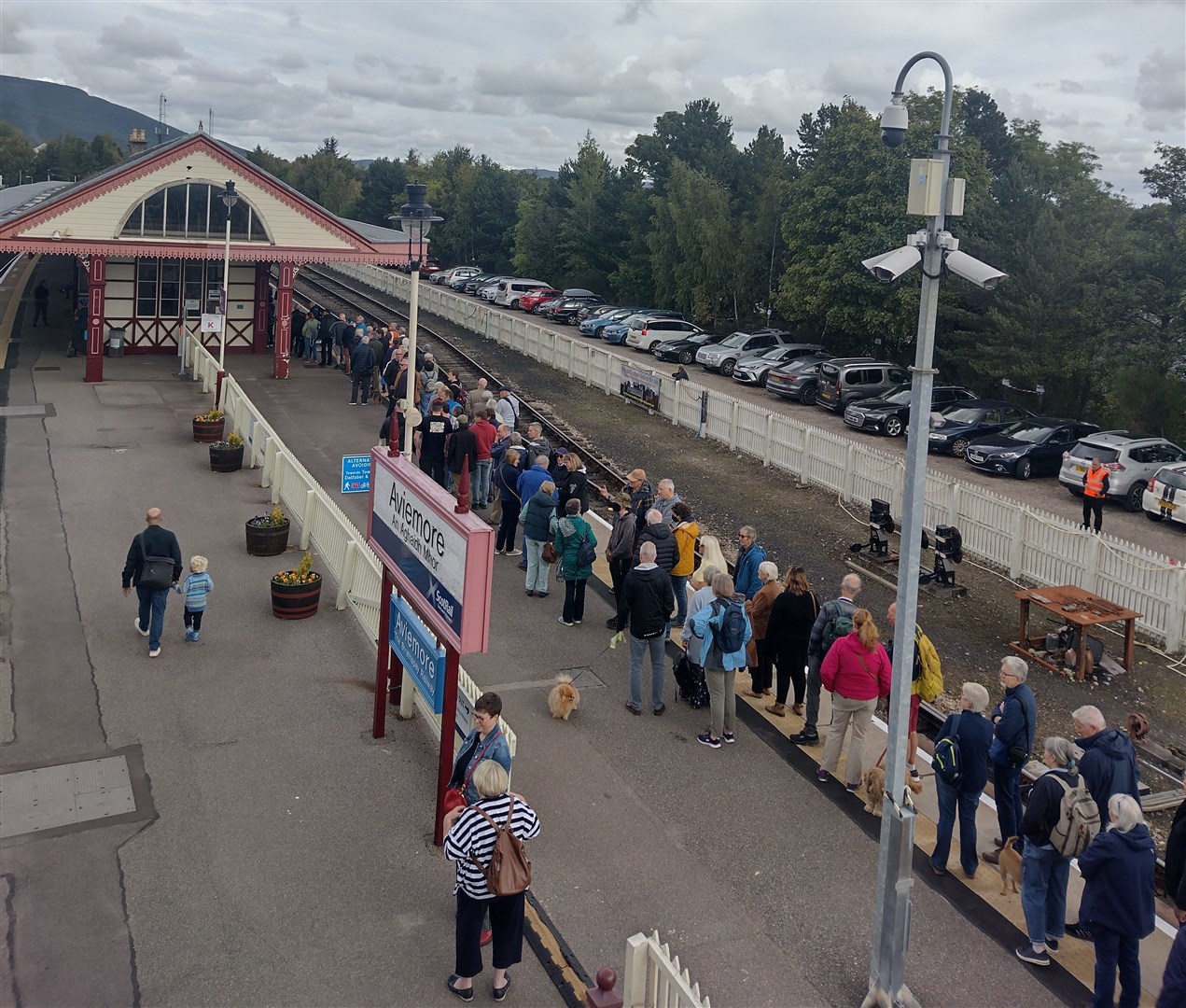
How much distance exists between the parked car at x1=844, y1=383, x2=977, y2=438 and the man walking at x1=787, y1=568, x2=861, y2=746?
62.2 ft

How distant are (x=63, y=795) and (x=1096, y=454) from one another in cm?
2106

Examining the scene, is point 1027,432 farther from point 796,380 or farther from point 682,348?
point 682,348

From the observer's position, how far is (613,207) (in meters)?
65.8

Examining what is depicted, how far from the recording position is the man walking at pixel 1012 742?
28.0 ft

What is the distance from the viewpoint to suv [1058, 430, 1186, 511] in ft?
76.3

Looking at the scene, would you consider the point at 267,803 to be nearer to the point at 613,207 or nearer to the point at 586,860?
the point at 586,860

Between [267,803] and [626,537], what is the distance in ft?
17.7

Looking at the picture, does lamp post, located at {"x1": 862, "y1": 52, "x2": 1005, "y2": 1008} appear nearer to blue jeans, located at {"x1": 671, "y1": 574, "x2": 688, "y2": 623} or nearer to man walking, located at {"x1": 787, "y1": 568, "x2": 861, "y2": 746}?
man walking, located at {"x1": 787, "y1": 568, "x2": 861, "y2": 746}

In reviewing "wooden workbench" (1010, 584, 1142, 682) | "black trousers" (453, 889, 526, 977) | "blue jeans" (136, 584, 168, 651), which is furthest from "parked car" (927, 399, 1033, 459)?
"black trousers" (453, 889, 526, 977)

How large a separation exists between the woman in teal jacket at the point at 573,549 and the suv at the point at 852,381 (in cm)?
1927

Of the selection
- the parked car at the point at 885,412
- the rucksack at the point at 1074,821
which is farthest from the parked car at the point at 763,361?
the rucksack at the point at 1074,821

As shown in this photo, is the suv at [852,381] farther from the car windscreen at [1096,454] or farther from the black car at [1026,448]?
A: the car windscreen at [1096,454]

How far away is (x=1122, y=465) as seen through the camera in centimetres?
2323

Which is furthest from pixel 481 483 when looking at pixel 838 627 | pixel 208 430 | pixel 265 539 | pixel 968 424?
pixel 968 424
